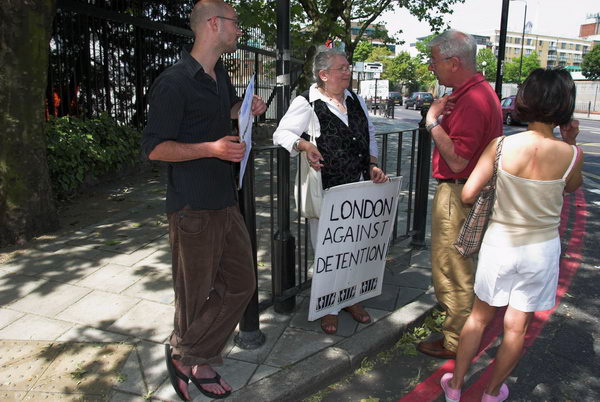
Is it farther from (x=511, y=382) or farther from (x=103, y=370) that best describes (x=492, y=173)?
(x=103, y=370)

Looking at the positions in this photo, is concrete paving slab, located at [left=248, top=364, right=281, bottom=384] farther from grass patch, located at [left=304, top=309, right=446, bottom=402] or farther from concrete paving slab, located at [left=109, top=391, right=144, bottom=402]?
concrete paving slab, located at [left=109, top=391, right=144, bottom=402]

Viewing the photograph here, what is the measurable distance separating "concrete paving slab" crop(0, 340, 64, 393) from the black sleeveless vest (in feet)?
6.78

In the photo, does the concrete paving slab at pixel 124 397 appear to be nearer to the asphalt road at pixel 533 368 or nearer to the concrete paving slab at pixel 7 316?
the asphalt road at pixel 533 368

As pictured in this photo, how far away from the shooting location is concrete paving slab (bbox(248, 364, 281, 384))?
278 cm

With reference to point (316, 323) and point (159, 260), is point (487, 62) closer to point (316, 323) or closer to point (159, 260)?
point (159, 260)

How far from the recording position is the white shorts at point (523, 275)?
2301 mm

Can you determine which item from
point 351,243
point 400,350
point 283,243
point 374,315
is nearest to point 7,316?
point 283,243

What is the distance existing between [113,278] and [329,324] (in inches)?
80.0

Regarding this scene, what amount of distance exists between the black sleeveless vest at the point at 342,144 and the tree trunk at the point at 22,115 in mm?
3219

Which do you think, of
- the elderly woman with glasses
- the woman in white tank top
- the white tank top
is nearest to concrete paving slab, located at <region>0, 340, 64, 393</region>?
the elderly woman with glasses

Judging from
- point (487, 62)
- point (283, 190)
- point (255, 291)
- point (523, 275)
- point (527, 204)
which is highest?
point (487, 62)

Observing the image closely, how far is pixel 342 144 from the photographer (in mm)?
3221

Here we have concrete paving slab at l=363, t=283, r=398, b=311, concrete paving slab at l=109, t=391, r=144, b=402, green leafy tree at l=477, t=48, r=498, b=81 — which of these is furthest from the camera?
green leafy tree at l=477, t=48, r=498, b=81

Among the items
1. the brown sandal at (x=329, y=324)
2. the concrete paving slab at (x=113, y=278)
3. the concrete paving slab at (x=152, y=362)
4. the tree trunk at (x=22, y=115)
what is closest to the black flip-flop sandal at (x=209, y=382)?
the concrete paving slab at (x=152, y=362)
